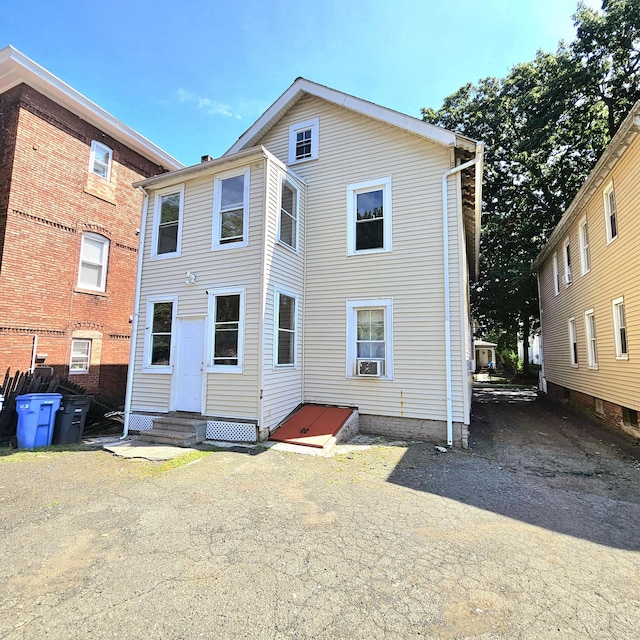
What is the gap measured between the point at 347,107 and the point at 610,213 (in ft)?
24.5

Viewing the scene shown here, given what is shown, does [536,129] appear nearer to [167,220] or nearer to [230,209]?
[230,209]

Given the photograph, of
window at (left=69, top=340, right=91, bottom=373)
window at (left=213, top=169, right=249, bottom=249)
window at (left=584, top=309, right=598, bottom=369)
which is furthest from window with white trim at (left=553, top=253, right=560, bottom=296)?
window at (left=69, top=340, right=91, bottom=373)

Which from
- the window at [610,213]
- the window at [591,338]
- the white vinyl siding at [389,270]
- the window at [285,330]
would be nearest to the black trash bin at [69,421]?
the window at [285,330]

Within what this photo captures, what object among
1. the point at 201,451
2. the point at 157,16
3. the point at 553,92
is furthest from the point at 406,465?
the point at 553,92

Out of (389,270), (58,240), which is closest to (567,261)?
(389,270)

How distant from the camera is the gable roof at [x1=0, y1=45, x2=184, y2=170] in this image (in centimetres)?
1054

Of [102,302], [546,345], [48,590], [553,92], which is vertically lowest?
[48,590]

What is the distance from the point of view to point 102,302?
42.1ft

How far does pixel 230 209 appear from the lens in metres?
8.95

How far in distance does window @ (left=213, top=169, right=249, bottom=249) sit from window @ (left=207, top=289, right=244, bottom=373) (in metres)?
1.24

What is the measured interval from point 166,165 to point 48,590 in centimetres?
1625

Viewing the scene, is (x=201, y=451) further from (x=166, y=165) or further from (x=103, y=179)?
(x=166, y=165)

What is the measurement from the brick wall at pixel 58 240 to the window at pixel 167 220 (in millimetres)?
4179

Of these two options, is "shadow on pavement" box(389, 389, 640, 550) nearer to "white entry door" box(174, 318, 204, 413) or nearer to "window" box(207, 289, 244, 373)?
"window" box(207, 289, 244, 373)
